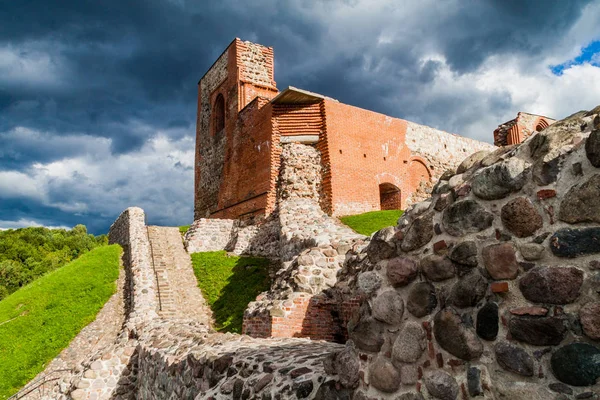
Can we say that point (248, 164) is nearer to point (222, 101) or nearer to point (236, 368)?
point (222, 101)

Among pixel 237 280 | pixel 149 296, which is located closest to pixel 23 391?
pixel 149 296

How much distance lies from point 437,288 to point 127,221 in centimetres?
1956

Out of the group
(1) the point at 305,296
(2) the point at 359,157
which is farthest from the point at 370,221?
(1) the point at 305,296

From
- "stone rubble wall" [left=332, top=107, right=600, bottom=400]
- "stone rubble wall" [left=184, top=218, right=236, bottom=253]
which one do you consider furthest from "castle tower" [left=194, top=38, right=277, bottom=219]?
"stone rubble wall" [left=332, top=107, right=600, bottom=400]

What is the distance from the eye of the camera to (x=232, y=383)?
177 inches

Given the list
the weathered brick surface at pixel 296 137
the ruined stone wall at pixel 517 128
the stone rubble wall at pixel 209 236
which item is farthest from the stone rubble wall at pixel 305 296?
the ruined stone wall at pixel 517 128

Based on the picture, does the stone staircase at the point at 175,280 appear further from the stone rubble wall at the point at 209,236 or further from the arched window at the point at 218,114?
the arched window at the point at 218,114

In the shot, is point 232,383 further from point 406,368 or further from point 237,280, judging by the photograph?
point 237,280

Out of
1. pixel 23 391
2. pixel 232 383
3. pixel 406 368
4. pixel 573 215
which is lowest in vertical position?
pixel 23 391

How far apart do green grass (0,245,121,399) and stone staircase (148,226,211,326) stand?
1788 mm

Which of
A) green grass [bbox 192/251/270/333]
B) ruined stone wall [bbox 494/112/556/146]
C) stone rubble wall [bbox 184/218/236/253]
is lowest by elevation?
green grass [bbox 192/251/270/333]

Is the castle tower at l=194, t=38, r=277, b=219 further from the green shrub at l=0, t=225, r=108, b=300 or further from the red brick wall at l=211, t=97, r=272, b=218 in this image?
the green shrub at l=0, t=225, r=108, b=300

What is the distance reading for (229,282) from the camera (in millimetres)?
13953

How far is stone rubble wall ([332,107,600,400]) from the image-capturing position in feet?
6.90
